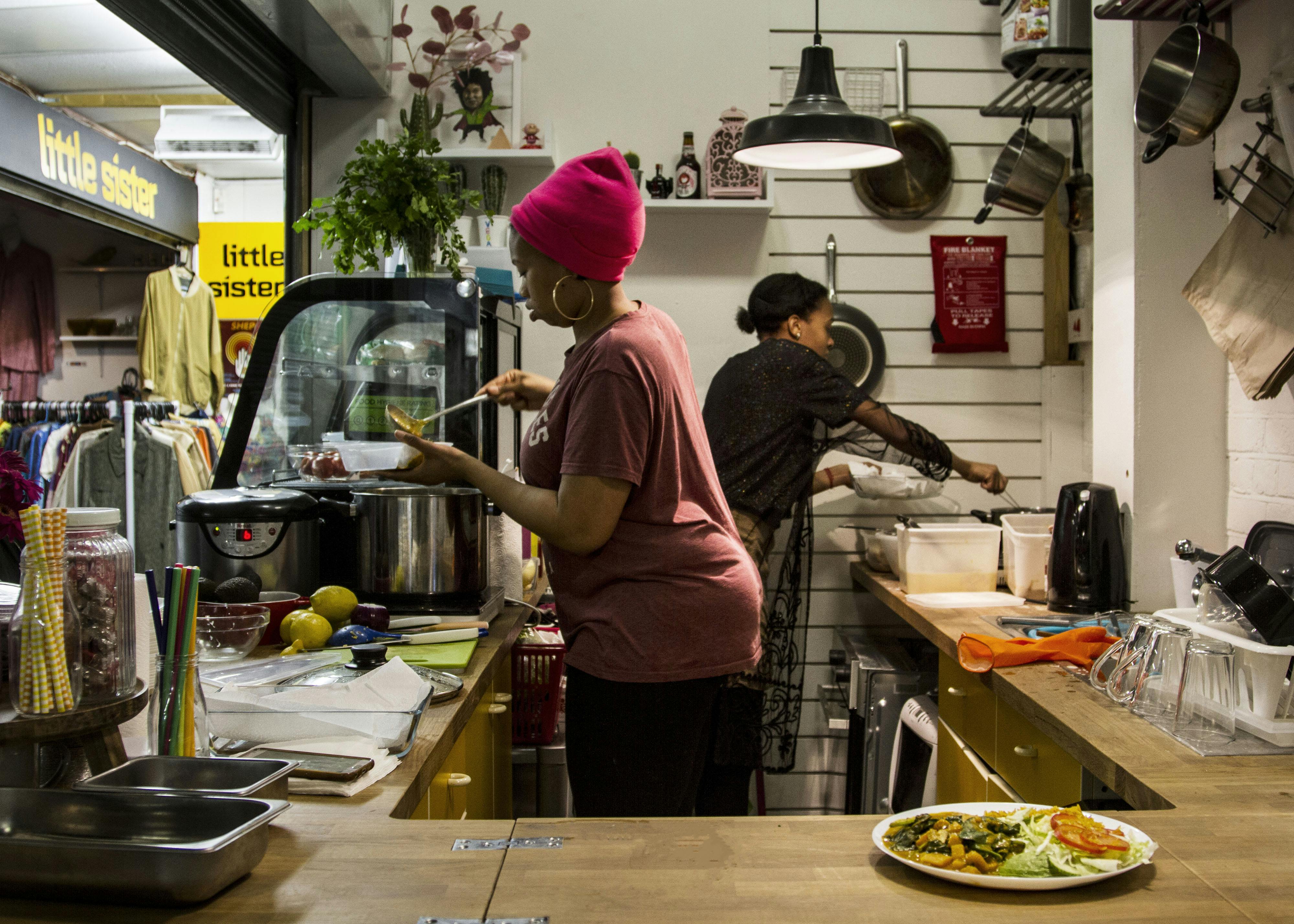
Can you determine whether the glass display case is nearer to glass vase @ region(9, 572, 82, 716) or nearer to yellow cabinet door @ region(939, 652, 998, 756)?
yellow cabinet door @ region(939, 652, 998, 756)

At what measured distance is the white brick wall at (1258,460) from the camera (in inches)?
99.0

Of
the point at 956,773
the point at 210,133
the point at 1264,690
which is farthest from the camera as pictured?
the point at 210,133

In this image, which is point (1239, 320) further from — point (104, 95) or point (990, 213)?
point (104, 95)

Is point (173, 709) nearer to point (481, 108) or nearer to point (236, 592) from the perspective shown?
point (236, 592)

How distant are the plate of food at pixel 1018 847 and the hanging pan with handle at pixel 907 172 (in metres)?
3.17

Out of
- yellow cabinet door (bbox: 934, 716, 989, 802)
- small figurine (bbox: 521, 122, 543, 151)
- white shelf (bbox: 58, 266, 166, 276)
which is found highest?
small figurine (bbox: 521, 122, 543, 151)

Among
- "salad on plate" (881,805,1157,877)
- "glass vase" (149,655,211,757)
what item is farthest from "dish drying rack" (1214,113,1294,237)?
"glass vase" (149,655,211,757)

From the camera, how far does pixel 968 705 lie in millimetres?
2574

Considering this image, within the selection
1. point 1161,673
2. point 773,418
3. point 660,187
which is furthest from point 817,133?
point 1161,673

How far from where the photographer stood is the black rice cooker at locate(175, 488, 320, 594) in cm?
215

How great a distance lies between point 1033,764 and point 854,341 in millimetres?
2203

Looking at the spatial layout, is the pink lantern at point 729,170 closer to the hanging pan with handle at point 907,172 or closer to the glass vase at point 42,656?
the hanging pan with handle at point 907,172

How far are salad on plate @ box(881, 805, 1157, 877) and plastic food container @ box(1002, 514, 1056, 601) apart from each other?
194 centimetres

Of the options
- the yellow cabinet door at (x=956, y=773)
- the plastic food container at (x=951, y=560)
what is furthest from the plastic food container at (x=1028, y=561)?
the yellow cabinet door at (x=956, y=773)
